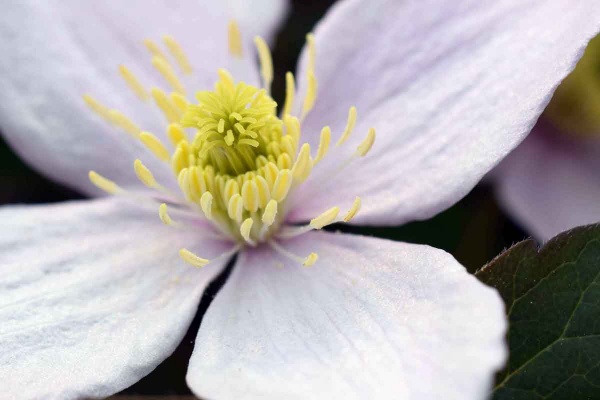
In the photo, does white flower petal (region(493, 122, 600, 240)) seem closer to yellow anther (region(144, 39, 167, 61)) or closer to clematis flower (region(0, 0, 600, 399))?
clematis flower (region(0, 0, 600, 399))

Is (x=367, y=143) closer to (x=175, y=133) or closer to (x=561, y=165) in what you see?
(x=175, y=133)

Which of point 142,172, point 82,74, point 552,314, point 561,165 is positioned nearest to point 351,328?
point 552,314

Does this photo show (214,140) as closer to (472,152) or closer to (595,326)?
(472,152)

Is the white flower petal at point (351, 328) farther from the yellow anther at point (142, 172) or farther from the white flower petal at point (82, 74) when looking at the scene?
the white flower petal at point (82, 74)

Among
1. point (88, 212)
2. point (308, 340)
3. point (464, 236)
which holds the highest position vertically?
point (88, 212)

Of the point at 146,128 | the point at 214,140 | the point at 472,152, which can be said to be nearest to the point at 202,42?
the point at 146,128

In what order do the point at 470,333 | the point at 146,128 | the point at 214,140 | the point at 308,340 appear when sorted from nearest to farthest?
the point at 470,333 < the point at 308,340 < the point at 214,140 < the point at 146,128

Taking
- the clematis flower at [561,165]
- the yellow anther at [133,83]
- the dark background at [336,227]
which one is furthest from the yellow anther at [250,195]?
the clematis flower at [561,165]
